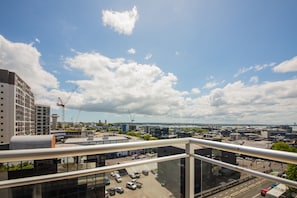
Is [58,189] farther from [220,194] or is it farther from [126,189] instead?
[220,194]

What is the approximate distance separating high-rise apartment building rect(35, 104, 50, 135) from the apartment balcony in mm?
46953

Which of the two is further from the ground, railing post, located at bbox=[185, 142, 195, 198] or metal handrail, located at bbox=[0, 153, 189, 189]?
metal handrail, located at bbox=[0, 153, 189, 189]

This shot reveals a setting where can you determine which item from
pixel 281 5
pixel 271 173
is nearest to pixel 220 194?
pixel 271 173

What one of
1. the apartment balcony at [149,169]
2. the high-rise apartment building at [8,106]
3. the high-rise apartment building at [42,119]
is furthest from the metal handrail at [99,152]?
the high-rise apartment building at [42,119]

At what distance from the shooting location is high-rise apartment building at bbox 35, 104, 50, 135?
40.8 meters

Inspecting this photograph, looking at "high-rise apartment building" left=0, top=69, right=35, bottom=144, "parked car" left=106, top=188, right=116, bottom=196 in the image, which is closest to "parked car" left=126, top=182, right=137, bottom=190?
"parked car" left=106, top=188, right=116, bottom=196

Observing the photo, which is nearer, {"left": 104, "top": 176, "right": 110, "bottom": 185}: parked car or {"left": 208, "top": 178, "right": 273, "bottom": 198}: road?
{"left": 208, "top": 178, "right": 273, "bottom": 198}: road

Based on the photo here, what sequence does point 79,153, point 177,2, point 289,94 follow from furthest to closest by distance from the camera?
point 289,94, point 177,2, point 79,153

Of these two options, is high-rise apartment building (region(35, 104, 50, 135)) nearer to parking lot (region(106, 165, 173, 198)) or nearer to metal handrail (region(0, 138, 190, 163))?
parking lot (region(106, 165, 173, 198))

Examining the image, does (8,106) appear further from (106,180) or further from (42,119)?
(106,180)

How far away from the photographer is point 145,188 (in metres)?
1.38

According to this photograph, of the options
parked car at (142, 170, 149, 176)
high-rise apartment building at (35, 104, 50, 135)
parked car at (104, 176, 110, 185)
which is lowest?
high-rise apartment building at (35, 104, 50, 135)

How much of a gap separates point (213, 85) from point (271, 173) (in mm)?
21305

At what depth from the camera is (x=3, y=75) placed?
23.8 m
